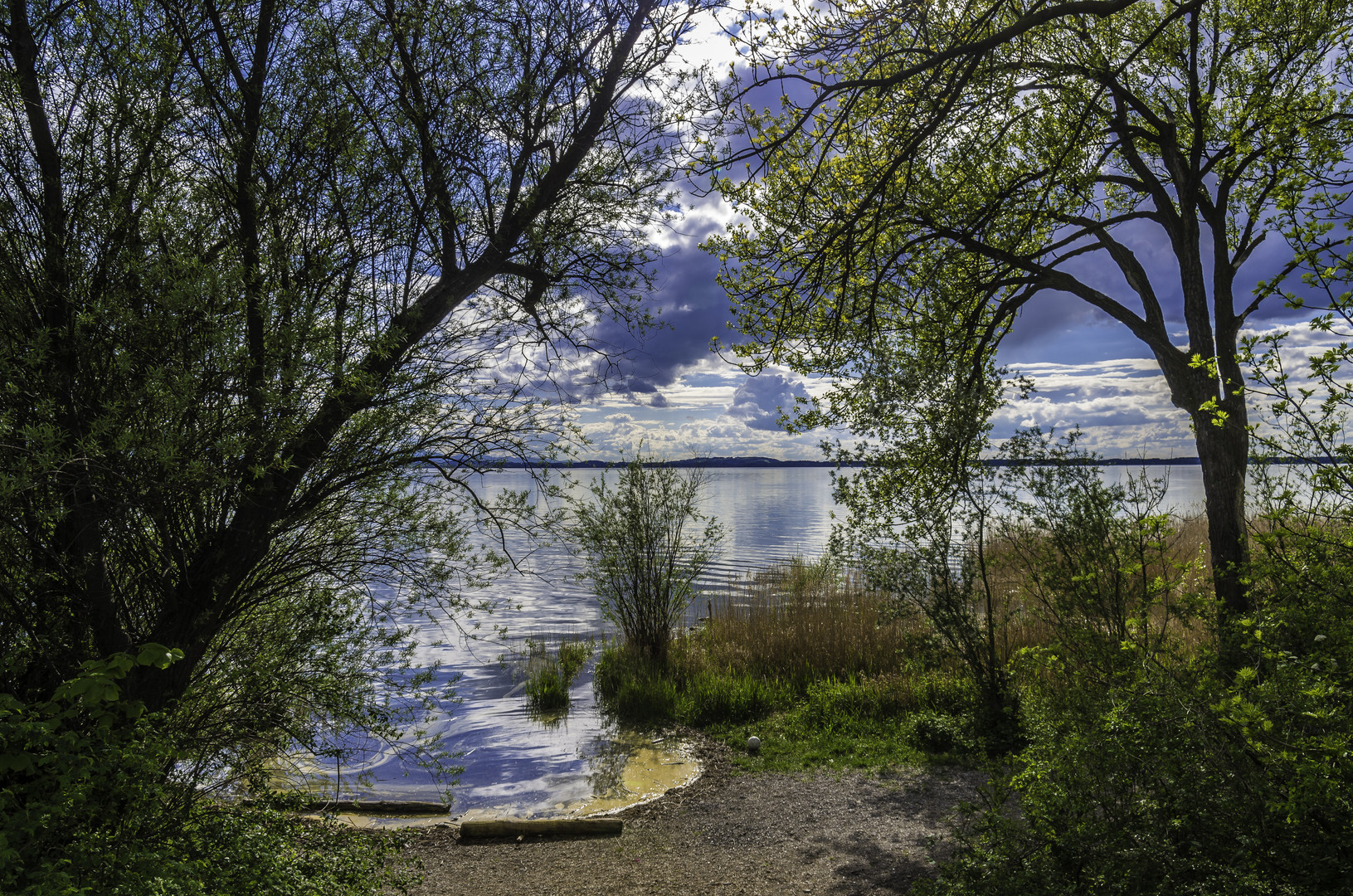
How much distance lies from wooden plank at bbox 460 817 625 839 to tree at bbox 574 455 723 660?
197 inches

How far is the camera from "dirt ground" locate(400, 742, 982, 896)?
18.1 ft

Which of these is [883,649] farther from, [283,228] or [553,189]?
[283,228]

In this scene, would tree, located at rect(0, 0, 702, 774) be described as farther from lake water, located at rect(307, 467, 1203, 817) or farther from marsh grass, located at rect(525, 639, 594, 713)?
marsh grass, located at rect(525, 639, 594, 713)

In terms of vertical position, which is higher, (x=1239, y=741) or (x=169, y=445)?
(x=169, y=445)

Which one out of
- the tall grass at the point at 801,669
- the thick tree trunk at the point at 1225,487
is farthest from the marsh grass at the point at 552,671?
the thick tree trunk at the point at 1225,487

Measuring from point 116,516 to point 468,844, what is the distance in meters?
4.68

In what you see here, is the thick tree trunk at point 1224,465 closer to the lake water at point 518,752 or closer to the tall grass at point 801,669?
the lake water at point 518,752

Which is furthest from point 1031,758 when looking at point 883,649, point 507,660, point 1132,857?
point 507,660

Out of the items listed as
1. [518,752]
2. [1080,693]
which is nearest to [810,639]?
[518,752]

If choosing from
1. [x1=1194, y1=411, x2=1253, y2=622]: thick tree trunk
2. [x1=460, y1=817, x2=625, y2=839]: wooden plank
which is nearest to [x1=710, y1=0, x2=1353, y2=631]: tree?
[x1=1194, y1=411, x2=1253, y2=622]: thick tree trunk

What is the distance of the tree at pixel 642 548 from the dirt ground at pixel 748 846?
14.0 ft

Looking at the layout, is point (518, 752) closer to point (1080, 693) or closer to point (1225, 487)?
point (1080, 693)

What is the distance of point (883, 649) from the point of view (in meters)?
11.0

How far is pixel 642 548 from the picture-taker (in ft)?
39.0
